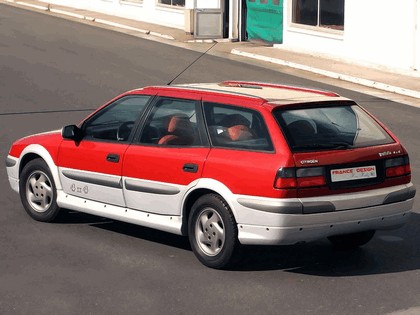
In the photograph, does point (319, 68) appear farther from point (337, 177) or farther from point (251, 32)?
point (337, 177)

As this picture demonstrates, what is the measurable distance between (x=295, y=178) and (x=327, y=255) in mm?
1414

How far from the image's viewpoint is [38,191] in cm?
1173


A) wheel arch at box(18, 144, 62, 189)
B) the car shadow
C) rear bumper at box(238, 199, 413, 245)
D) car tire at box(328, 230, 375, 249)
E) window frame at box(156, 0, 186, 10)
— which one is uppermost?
window frame at box(156, 0, 186, 10)

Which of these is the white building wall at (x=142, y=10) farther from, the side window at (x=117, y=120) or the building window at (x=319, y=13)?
the side window at (x=117, y=120)

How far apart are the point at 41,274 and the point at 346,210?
8.96 ft

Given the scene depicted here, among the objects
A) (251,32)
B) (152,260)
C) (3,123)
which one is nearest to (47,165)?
(152,260)

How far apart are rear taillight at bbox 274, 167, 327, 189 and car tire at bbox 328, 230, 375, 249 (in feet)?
4.27

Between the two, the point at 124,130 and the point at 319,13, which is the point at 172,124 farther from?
the point at 319,13

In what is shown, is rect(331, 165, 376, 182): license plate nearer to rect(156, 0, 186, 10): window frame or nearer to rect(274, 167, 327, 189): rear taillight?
rect(274, 167, 327, 189): rear taillight

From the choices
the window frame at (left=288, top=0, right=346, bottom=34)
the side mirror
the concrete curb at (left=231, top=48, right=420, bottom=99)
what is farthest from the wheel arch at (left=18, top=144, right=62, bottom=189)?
the window frame at (left=288, top=0, right=346, bottom=34)

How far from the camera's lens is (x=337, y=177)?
954cm

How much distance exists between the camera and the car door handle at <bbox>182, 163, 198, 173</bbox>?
1000 cm

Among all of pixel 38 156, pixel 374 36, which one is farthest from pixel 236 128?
pixel 374 36

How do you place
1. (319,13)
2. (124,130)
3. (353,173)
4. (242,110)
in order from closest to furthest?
(353,173)
(242,110)
(124,130)
(319,13)
